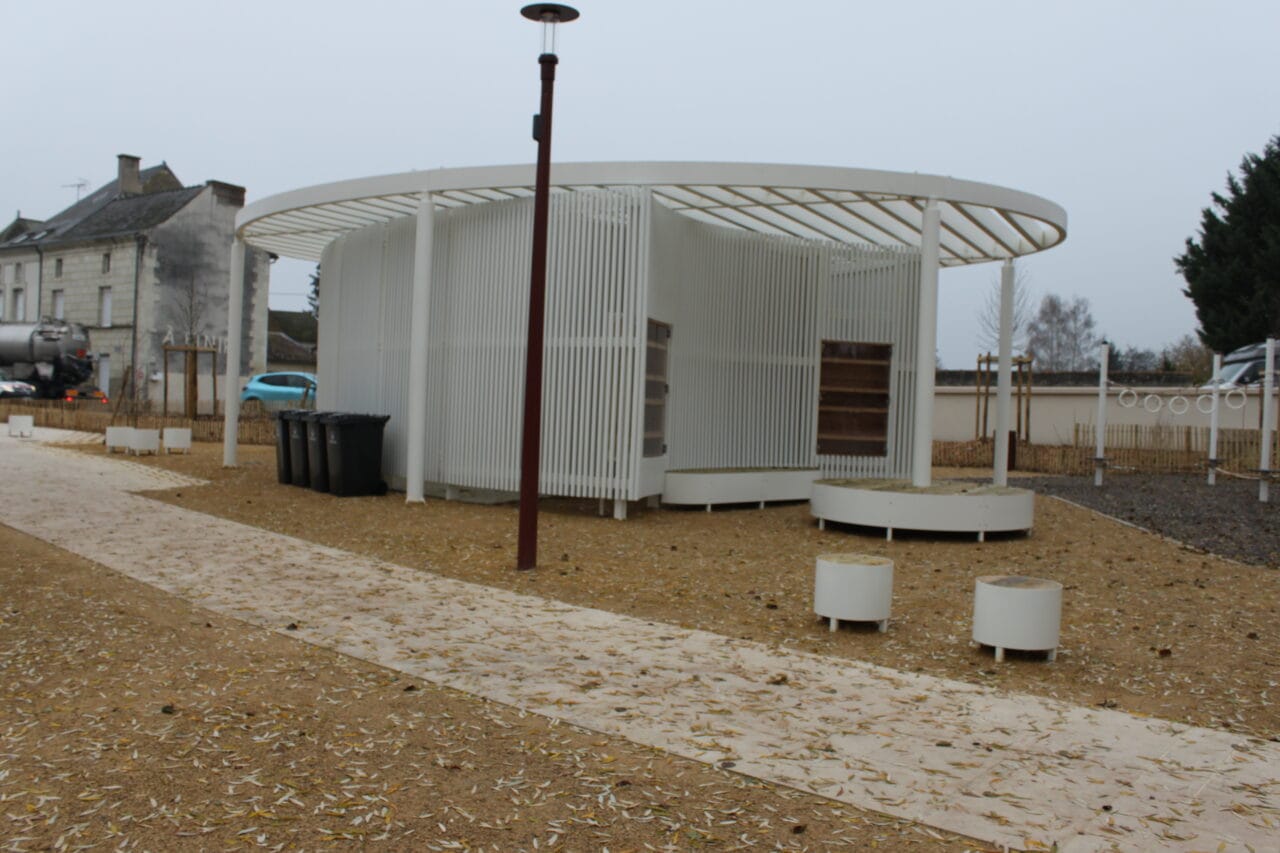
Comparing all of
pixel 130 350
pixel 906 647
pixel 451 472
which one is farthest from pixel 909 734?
pixel 130 350

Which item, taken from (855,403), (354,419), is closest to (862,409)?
(855,403)

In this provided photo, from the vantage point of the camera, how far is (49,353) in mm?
39906

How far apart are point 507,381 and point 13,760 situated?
29.4 feet

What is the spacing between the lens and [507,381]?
13.1m

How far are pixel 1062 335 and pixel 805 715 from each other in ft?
247

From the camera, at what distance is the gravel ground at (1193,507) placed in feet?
38.1

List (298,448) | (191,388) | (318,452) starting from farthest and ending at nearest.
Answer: (191,388) → (298,448) → (318,452)

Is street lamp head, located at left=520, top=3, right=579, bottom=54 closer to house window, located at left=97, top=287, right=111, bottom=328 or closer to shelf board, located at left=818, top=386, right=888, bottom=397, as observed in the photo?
shelf board, located at left=818, top=386, right=888, bottom=397

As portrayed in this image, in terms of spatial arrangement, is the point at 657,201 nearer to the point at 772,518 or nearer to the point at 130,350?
the point at 772,518

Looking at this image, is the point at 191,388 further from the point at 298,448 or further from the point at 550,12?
the point at 550,12

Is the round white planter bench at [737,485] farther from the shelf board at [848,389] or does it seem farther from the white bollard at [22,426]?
the white bollard at [22,426]

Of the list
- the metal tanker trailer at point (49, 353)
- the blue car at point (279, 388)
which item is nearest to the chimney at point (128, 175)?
the metal tanker trailer at point (49, 353)

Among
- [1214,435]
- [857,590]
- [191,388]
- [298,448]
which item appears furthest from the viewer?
[191,388]

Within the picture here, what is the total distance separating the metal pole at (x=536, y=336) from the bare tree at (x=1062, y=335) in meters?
66.2
